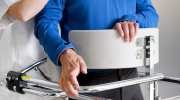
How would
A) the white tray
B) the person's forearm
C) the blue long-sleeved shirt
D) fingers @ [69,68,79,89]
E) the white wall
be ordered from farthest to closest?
1. the white wall
2. the blue long-sleeved shirt
3. the person's forearm
4. the white tray
5. fingers @ [69,68,79,89]

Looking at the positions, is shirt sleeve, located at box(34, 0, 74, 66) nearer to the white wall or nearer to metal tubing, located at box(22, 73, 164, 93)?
metal tubing, located at box(22, 73, 164, 93)

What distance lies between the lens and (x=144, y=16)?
2.86 feet

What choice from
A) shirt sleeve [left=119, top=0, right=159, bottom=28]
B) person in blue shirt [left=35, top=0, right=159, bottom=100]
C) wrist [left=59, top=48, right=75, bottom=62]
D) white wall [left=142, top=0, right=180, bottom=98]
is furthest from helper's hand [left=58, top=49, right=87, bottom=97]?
white wall [left=142, top=0, right=180, bottom=98]

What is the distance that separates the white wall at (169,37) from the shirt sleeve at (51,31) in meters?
1.35

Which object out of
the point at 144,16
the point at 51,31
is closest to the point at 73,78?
the point at 51,31

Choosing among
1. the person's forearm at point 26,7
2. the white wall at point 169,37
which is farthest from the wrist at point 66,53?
the white wall at point 169,37

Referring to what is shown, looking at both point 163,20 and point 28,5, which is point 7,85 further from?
point 163,20

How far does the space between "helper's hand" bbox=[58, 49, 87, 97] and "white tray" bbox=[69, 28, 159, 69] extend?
0.18 feet

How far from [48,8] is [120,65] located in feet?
1.40

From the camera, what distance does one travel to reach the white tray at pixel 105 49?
575 millimetres

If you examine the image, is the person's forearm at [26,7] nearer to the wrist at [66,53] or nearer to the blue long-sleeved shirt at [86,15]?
the blue long-sleeved shirt at [86,15]

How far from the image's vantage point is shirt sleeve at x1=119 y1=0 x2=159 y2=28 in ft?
2.56

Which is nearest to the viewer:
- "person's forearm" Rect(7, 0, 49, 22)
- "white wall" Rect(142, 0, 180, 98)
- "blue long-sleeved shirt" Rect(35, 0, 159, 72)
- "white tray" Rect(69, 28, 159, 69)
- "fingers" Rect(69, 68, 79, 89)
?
"fingers" Rect(69, 68, 79, 89)

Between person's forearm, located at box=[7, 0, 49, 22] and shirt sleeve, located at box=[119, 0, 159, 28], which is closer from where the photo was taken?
person's forearm, located at box=[7, 0, 49, 22]
